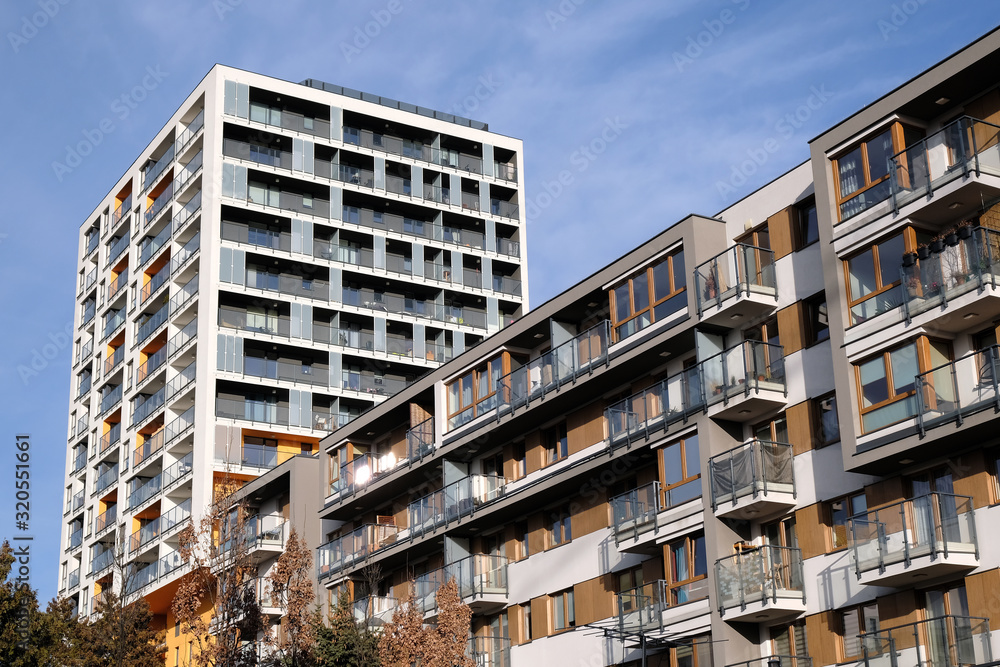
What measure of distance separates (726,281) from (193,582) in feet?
51.0

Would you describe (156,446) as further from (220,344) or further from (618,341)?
(618,341)

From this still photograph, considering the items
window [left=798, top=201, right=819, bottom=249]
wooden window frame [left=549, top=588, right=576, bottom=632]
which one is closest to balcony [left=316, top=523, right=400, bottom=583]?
wooden window frame [left=549, top=588, right=576, bottom=632]

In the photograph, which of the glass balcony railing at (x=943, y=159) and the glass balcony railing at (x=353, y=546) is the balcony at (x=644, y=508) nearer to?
the glass balcony railing at (x=943, y=159)

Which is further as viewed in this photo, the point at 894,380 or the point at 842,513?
the point at 842,513

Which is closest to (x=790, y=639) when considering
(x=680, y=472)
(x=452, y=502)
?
(x=680, y=472)

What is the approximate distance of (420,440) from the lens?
4894 centimetres

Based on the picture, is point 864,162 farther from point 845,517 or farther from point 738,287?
point 845,517

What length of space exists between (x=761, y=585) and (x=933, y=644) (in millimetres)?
5055

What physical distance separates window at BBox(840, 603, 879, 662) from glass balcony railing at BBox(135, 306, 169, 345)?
48.2m

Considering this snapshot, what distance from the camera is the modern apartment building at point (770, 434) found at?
28891 millimetres

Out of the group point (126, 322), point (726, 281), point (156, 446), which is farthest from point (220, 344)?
point (726, 281)

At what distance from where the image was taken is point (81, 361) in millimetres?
83625

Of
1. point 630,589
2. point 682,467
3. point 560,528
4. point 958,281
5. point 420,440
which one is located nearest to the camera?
point 958,281

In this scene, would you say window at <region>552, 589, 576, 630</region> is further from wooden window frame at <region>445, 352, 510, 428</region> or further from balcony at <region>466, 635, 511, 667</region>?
Answer: wooden window frame at <region>445, 352, 510, 428</region>
